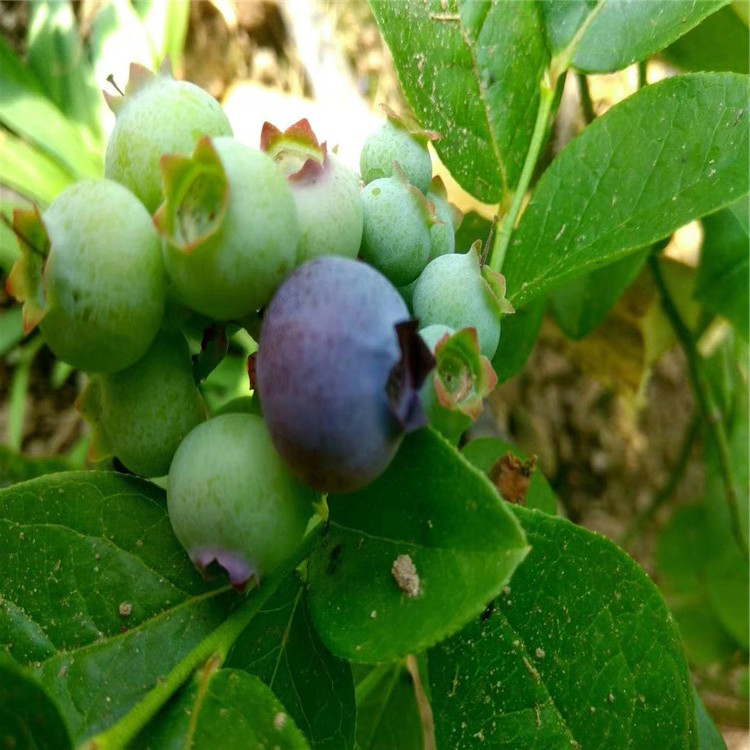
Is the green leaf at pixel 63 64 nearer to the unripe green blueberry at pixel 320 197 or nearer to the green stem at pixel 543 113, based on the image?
the green stem at pixel 543 113

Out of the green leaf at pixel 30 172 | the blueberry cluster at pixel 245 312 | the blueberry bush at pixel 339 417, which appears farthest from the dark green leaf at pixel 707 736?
the green leaf at pixel 30 172

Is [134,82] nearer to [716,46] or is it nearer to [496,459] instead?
[496,459]

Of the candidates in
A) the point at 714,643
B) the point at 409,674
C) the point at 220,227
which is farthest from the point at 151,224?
the point at 714,643

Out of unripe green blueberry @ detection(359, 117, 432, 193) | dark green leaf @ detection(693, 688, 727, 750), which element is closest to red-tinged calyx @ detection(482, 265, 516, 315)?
unripe green blueberry @ detection(359, 117, 432, 193)

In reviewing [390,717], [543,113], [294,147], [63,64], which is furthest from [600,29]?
[63,64]

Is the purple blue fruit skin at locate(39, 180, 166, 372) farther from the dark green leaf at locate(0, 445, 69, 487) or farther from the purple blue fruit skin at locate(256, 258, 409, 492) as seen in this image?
the dark green leaf at locate(0, 445, 69, 487)
